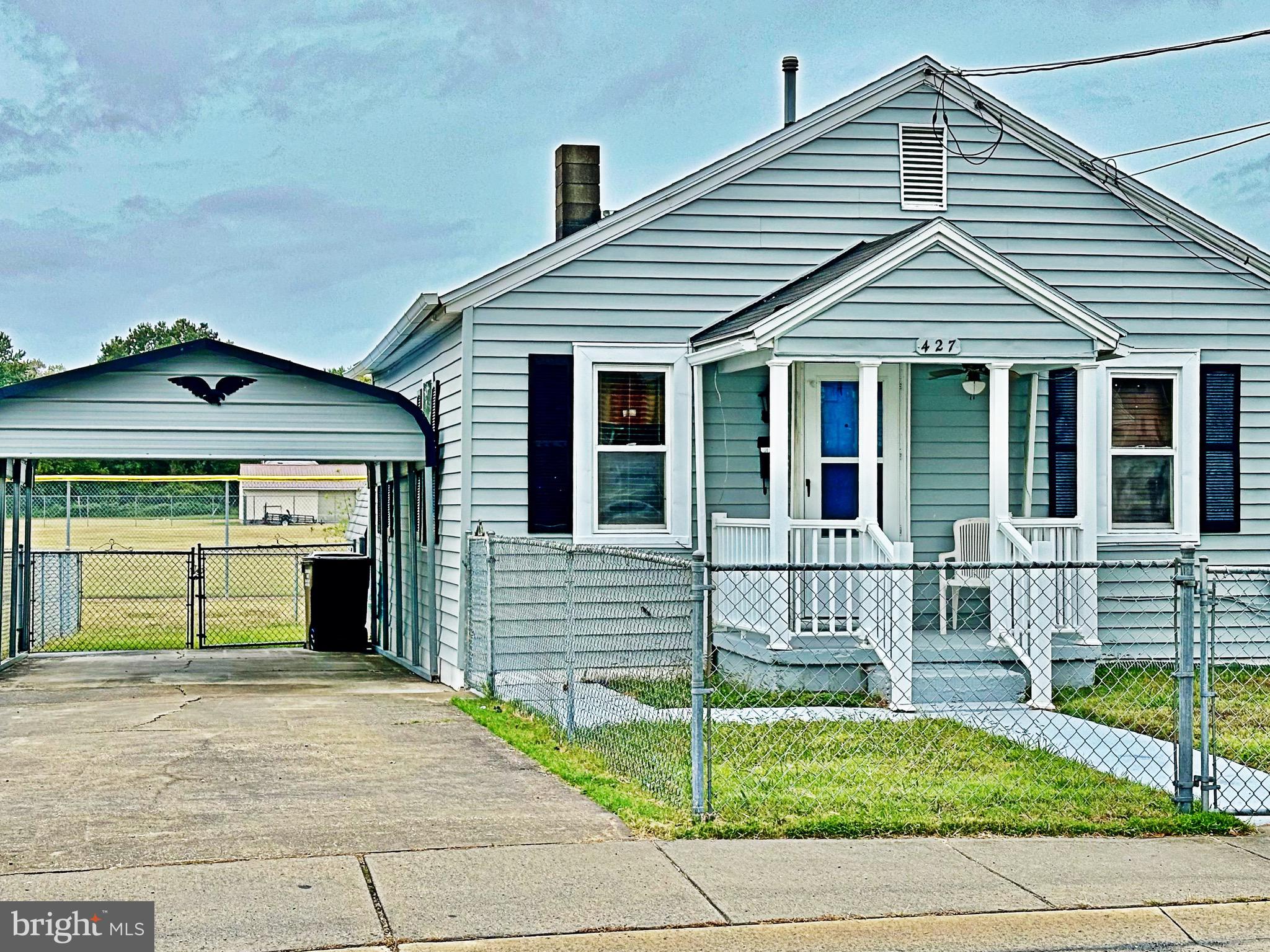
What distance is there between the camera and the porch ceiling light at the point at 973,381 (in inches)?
559

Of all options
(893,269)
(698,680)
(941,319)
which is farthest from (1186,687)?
(893,269)

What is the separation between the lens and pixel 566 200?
15180 mm

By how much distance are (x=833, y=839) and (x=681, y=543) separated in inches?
276

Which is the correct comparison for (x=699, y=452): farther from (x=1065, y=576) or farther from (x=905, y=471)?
(x=1065, y=576)

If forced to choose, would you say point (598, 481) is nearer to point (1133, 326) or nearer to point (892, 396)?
point (892, 396)

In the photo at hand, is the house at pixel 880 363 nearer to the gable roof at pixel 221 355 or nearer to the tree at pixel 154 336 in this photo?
the gable roof at pixel 221 355

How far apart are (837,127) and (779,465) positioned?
4023mm

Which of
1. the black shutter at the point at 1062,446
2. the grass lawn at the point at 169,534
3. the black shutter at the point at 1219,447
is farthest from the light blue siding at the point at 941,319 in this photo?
the grass lawn at the point at 169,534

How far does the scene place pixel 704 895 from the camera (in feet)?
21.2

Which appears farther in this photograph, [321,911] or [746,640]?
[746,640]

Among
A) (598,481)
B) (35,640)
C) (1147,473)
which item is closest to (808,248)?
(598,481)

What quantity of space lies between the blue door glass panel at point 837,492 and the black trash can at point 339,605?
819cm

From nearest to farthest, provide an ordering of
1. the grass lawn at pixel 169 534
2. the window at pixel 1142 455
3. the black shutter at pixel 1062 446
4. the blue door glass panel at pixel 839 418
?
the blue door glass panel at pixel 839 418, the black shutter at pixel 1062 446, the window at pixel 1142 455, the grass lawn at pixel 169 534

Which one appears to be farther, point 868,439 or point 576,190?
point 576,190
